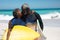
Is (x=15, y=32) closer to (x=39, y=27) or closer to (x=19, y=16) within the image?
(x=19, y=16)

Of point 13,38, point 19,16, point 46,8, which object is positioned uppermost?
point 19,16

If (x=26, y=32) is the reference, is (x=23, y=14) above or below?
above

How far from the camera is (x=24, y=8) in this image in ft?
10.6

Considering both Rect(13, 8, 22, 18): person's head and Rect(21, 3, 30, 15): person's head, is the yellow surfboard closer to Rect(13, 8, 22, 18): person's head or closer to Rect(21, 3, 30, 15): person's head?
Rect(13, 8, 22, 18): person's head

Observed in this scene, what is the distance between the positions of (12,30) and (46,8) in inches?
704

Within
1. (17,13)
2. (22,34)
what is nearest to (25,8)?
(17,13)

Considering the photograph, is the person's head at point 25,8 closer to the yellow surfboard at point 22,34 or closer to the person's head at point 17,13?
the person's head at point 17,13

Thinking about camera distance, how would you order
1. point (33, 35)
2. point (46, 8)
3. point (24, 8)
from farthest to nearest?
1. point (46, 8)
2. point (24, 8)
3. point (33, 35)

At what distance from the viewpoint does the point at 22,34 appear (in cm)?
299

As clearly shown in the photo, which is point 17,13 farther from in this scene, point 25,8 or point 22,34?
point 22,34

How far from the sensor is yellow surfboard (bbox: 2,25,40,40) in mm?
2955

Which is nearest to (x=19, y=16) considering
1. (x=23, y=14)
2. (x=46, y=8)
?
(x=23, y=14)

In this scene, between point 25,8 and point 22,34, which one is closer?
point 22,34

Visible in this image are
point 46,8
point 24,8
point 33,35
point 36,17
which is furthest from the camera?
point 46,8
